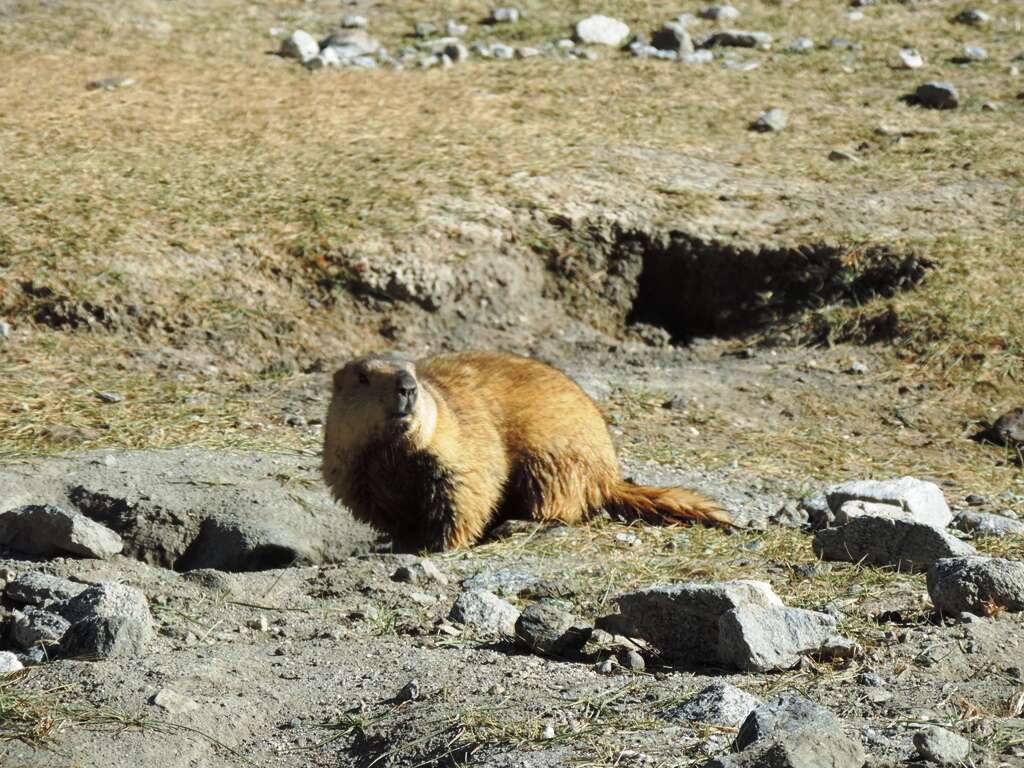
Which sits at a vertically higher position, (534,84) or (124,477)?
(534,84)

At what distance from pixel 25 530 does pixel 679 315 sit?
4999mm

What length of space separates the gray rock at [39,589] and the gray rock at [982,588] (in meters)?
2.73

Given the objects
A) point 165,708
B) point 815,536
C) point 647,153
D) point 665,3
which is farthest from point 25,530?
point 665,3

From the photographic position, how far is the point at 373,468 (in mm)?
5551

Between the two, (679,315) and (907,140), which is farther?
(907,140)

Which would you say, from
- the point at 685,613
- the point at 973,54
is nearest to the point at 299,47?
the point at 973,54

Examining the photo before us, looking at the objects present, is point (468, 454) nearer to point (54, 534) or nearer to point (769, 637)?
point (54, 534)

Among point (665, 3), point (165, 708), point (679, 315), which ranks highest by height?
point (665, 3)

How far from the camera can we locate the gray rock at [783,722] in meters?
2.98

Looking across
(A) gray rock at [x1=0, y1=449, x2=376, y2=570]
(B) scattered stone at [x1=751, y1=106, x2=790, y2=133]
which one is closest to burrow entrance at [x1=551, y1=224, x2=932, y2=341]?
(B) scattered stone at [x1=751, y1=106, x2=790, y2=133]

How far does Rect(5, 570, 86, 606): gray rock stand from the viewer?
4.43m

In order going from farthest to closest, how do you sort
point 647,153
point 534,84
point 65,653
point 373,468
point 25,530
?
point 534,84
point 647,153
point 373,468
point 25,530
point 65,653

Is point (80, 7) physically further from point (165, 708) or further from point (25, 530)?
point (165, 708)

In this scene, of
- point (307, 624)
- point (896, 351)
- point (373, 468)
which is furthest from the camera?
point (896, 351)
